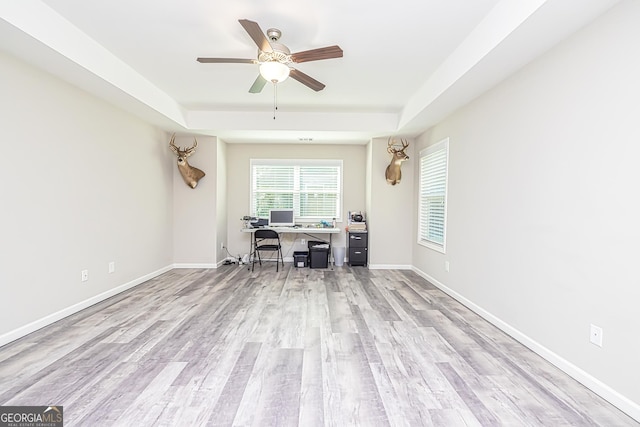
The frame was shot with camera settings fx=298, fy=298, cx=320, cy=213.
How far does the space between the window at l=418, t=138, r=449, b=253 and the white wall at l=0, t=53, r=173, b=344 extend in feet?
14.3

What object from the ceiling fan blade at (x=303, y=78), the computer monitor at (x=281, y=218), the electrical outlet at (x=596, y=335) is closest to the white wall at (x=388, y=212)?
the computer monitor at (x=281, y=218)

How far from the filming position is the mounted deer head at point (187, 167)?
16.2 ft

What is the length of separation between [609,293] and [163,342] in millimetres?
Result: 3207

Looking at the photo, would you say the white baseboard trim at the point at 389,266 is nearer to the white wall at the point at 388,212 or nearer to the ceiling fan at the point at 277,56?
the white wall at the point at 388,212

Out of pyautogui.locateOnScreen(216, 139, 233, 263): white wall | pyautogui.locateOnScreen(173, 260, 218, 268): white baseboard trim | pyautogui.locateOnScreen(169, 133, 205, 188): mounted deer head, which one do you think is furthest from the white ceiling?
pyautogui.locateOnScreen(173, 260, 218, 268): white baseboard trim

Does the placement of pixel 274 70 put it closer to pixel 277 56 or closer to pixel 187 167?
pixel 277 56

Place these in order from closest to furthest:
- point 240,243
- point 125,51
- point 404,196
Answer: point 125,51 → point 404,196 → point 240,243

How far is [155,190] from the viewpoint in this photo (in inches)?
187

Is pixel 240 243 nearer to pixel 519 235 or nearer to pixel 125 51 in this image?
pixel 125 51

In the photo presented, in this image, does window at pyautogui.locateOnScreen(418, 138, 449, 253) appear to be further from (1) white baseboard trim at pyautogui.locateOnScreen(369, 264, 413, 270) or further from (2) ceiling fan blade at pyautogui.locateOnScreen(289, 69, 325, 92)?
(2) ceiling fan blade at pyautogui.locateOnScreen(289, 69, 325, 92)

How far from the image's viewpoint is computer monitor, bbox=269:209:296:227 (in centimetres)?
580

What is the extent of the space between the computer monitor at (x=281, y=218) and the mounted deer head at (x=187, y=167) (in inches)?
57.9

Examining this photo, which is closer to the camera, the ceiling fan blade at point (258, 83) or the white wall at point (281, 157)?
the ceiling fan blade at point (258, 83)

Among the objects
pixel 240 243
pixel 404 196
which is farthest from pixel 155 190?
pixel 404 196
